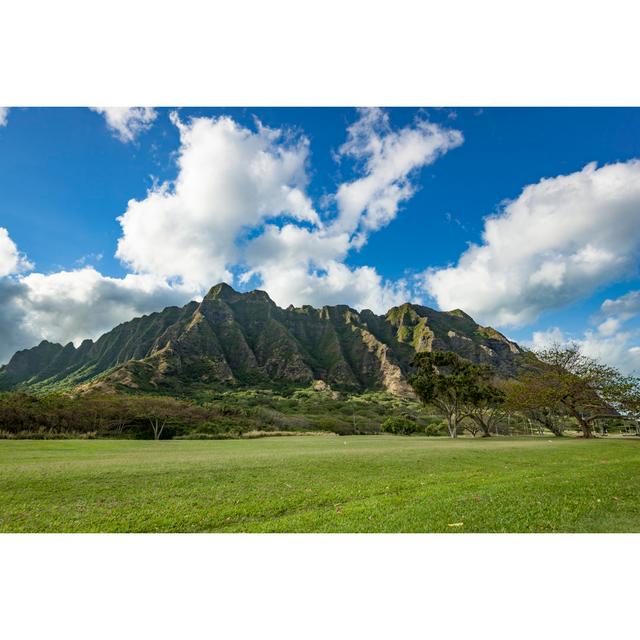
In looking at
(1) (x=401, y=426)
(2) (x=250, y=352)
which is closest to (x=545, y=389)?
(1) (x=401, y=426)

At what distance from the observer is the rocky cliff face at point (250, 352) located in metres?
142

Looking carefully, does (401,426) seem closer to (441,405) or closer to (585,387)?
(441,405)

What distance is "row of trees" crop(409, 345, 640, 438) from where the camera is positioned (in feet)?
123

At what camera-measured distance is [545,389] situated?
38.5 metres

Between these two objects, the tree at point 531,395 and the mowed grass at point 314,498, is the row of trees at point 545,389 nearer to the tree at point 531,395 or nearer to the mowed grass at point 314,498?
the tree at point 531,395

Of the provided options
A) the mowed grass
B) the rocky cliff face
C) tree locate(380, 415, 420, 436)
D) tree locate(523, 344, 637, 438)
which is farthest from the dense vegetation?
the rocky cliff face

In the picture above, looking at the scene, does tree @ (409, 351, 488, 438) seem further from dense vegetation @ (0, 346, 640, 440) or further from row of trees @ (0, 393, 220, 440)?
row of trees @ (0, 393, 220, 440)

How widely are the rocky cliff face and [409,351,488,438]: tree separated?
8873cm

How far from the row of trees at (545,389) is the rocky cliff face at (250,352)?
89.0 metres

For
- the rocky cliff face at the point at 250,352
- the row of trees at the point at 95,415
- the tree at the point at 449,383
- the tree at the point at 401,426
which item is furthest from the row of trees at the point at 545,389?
the rocky cliff face at the point at 250,352

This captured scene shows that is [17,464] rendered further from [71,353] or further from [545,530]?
[71,353]

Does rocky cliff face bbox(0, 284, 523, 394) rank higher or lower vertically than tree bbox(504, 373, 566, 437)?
higher
